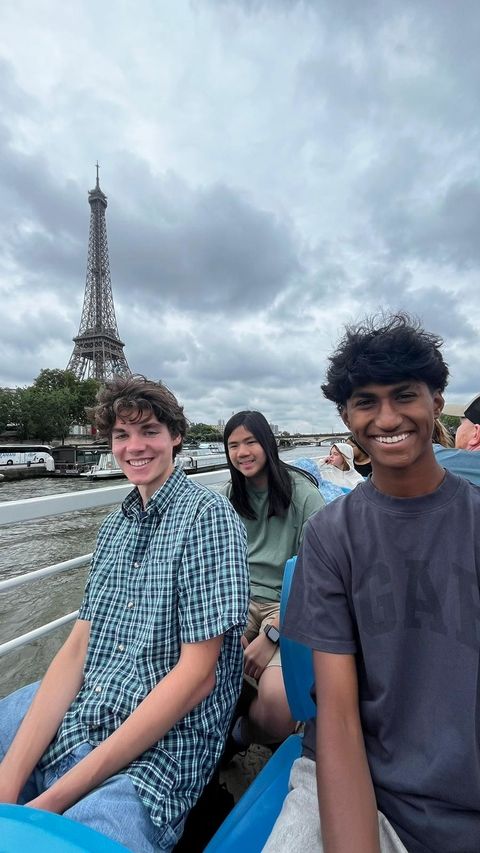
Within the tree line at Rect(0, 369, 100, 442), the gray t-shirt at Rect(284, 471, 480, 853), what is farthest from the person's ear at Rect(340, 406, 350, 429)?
the tree line at Rect(0, 369, 100, 442)

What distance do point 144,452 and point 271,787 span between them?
1.01 meters

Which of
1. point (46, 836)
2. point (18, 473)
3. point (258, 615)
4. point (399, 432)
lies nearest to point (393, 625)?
point (399, 432)

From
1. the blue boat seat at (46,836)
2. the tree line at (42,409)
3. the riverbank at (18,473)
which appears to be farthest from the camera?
the tree line at (42,409)

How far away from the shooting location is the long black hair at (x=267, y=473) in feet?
6.92

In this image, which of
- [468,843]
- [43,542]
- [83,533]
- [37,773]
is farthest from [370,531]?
[83,533]

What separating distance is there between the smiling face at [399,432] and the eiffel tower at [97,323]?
51.4 m

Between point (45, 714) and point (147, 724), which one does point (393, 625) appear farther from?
point (45, 714)

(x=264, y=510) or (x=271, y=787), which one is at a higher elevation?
(x=264, y=510)

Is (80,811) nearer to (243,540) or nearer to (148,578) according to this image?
(148,578)

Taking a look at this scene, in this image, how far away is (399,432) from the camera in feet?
3.31

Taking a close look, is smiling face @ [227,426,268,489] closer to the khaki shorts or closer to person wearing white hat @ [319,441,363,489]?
the khaki shorts

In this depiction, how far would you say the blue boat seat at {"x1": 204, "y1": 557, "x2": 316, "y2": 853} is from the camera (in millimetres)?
939

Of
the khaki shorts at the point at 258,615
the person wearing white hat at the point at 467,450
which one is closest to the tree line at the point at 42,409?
the khaki shorts at the point at 258,615

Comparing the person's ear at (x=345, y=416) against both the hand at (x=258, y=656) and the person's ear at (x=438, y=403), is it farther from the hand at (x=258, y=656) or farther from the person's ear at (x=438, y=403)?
the hand at (x=258, y=656)
